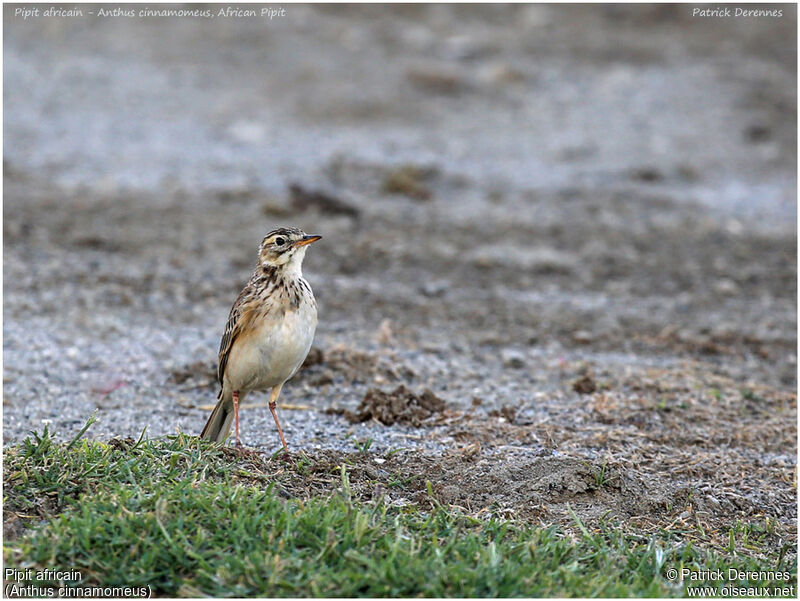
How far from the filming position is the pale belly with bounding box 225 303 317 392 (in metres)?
6.37

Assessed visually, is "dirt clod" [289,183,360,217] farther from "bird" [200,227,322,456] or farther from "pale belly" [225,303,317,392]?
"pale belly" [225,303,317,392]

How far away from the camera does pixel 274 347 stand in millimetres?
6363

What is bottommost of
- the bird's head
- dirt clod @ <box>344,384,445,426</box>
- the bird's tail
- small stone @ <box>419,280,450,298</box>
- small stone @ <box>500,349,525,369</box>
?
small stone @ <box>500,349,525,369</box>

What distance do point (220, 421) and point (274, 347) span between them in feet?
2.46

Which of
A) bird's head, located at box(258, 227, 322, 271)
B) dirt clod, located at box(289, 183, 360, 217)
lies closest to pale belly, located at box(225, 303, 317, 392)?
bird's head, located at box(258, 227, 322, 271)

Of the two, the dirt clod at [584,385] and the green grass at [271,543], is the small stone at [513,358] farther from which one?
the green grass at [271,543]

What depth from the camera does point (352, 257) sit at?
12.2 meters

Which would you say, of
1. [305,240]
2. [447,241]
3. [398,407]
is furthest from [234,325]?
[447,241]

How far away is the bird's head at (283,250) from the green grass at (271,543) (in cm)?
154

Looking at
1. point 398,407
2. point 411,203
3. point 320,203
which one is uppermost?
point 320,203

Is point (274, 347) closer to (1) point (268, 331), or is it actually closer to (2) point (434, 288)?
(1) point (268, 331)

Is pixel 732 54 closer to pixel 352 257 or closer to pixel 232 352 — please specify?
pixel 352 257

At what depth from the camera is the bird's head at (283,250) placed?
263 inches

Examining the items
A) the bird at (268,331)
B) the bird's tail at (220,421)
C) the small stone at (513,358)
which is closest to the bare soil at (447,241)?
the small stone at (513,358)
